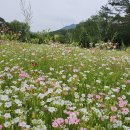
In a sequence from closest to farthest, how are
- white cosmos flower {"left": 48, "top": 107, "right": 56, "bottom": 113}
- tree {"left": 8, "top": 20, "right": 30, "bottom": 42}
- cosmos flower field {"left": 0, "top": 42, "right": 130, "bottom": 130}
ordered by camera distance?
cosmos flower field {"left": 0, "top": 42, "right": 130, "bottom": 130} → white cosmos flower {"left": 48, "top": 107, "right": 56, "bottom": 113} → tree {"left": 8, "top": 20, "right": 30, "bottom": 42}

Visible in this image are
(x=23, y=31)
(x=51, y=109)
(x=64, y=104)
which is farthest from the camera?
(x=23, y=31)

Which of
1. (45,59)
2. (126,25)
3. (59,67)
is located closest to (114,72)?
(59,67)

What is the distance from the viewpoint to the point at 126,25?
188 ft

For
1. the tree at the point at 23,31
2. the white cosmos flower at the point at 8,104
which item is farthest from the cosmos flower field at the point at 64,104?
the tree at the point at 23,31

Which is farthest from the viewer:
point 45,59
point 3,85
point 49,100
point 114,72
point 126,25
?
point 126,25

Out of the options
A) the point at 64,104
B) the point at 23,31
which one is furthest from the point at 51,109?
the point at 23,31

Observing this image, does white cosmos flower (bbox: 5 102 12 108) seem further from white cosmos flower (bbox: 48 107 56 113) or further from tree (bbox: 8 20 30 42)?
tree (bbox: 8 20 30 42)

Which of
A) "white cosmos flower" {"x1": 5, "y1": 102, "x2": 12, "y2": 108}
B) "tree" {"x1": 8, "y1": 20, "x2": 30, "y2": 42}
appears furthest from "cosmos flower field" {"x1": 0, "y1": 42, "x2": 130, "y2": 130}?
"tree" {"x1": 8, "y1": 20, "x2": 30, "y2": 42}

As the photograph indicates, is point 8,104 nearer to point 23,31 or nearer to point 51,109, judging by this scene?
point 51,109

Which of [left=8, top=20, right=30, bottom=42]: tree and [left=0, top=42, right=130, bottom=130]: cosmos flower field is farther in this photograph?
[left=8, top=20, right=30, bottom=42]: tree

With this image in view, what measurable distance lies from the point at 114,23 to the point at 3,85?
54396mm

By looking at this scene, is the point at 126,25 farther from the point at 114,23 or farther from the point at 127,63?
the point at 127,63

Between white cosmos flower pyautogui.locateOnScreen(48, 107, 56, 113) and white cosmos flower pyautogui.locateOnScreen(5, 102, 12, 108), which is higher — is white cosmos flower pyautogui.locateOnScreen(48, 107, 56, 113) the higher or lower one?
the lower one

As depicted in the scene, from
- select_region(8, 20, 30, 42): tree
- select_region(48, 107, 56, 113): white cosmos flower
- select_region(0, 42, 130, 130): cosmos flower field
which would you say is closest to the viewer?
select_region(0, 42, 130, 130): cosmos flower field
